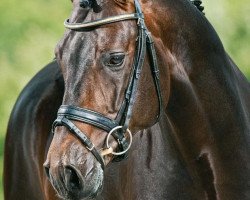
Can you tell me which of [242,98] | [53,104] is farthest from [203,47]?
[53,104]

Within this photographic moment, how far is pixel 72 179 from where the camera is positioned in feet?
14.0

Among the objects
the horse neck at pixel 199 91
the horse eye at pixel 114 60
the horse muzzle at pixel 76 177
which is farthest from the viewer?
the horse neck at pixel 199 91

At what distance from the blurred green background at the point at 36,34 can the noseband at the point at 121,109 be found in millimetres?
6631

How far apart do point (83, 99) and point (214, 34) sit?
1.03 metres

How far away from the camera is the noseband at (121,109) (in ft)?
14.0

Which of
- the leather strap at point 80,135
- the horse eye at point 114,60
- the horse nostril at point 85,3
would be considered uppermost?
the horse nostril at point 85,3

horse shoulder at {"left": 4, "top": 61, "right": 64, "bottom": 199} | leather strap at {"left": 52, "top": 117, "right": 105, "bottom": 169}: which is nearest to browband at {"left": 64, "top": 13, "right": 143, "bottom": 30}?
leather strap at {"left": 52, "top": 117, "right": 105, "bottom": 169}

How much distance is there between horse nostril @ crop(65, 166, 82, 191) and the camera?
421 centimetres

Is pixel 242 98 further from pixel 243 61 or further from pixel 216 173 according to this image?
pixel 243 61

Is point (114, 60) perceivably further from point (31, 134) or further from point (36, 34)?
point (36, 34)

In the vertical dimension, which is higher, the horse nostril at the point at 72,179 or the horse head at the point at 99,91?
the horse head at the point at 99,91

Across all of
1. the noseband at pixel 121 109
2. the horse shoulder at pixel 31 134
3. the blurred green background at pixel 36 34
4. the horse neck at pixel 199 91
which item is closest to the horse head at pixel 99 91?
the noseband at pixel 121 109

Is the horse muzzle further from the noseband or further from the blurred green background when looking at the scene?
the blurred green background

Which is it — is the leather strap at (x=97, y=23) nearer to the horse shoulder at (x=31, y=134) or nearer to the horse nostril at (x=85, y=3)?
the horse nostril at (x=85, y=3)
